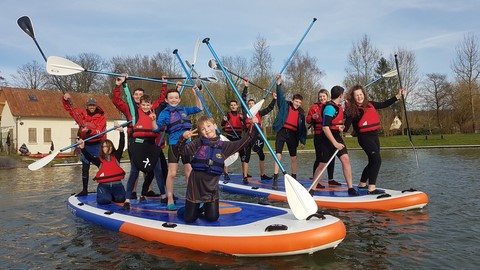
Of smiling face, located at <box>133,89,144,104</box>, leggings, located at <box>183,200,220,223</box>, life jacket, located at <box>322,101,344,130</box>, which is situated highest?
smiling face, located at <box>133,89,144,104</box>

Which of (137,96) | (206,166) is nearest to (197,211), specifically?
(206,166)

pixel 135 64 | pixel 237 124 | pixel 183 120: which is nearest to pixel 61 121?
pixel 135 64

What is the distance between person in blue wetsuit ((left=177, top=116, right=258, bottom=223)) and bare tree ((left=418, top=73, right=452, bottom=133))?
41261 millimetres

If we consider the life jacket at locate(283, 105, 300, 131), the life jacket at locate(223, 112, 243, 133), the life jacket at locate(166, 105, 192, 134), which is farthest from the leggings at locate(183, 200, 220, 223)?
the life jacket at locate(223, 112, 243, 133)

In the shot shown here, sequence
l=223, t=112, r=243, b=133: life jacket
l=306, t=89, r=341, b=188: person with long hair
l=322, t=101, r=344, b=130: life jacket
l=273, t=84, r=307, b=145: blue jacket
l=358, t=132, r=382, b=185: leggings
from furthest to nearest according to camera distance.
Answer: l=223, t=112, r=243, b=133: life jacket, l=273, t=84, r=307, b=145: blue jacket, l=306, t=89, r=341, b=188: person with long hair, l=322, t=101, r=344, b=130: life jacket, l=358, t=132, r=382, b=185: leggings

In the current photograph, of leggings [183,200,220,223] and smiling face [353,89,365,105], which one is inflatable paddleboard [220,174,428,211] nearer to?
smiling face [353,89,365,105]

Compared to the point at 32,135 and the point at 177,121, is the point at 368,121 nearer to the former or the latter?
the point at 177,121

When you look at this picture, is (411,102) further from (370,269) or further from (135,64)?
(370,269)

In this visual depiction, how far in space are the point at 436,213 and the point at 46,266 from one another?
5.35m

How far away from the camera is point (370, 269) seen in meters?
3.83

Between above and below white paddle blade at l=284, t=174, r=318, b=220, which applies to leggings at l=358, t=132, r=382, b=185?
above

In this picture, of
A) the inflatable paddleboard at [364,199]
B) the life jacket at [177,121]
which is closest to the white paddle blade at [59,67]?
the life jacket at [177,121]

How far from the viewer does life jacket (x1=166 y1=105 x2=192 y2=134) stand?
19.9 ft

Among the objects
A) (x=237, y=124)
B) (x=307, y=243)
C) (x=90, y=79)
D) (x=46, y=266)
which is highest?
(x=90, y=79)
